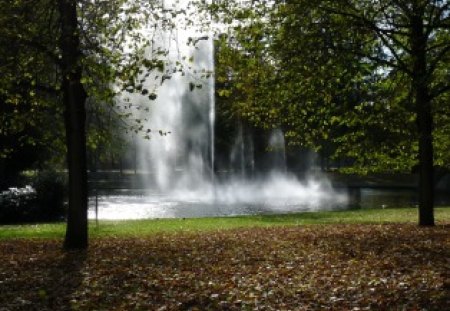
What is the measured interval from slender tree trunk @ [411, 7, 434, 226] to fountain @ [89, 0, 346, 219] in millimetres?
12151

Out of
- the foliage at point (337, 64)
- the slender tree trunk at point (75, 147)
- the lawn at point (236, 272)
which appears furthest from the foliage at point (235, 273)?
the foliage at point (337, 64)

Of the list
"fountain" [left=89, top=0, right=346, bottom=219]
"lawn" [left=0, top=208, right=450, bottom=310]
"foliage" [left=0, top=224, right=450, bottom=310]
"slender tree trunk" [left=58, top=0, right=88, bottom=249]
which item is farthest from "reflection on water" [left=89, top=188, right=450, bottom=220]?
"slender tree trunk" [left=58, top=0, right=88, bottom=249]

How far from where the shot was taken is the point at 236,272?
352 inches

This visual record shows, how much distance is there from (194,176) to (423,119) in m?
29.5

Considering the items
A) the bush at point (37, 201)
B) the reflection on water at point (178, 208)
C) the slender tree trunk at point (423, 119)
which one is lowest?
the reflection on water at point (178, 208)

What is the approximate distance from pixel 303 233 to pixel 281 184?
3418 centimetres

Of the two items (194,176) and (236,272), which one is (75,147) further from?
(194,176)

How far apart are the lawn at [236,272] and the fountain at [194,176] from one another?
1335 cm

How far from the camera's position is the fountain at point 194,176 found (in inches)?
1160

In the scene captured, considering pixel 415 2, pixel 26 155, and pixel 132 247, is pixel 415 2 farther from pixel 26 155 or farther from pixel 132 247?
pixel 26 155

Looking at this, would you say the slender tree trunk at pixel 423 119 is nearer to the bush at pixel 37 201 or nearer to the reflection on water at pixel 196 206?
the reflection on water at pixel 196 206

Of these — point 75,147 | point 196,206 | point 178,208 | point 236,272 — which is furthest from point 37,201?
point 236,272

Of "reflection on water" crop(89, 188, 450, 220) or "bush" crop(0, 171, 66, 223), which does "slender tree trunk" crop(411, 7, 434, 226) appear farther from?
"bush" crop(0, 171, 66, 223)

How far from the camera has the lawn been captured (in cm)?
707
